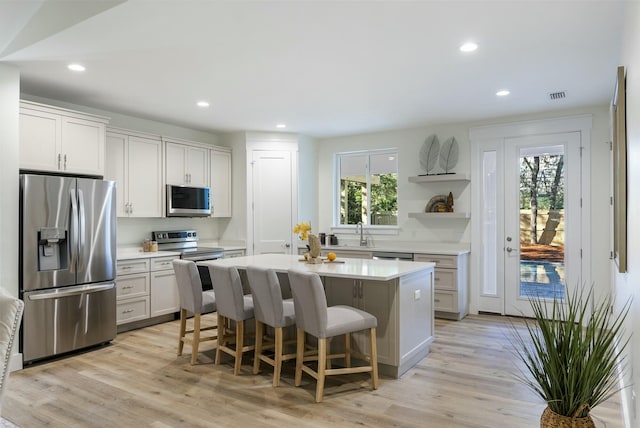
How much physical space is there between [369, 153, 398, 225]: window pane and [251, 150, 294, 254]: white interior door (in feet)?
4.37

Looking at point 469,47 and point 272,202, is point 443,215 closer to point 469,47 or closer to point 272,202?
point 272,202

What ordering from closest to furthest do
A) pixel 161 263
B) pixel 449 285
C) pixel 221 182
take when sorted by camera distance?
pixel 161 263, pixel 449 285, pixel 221 182

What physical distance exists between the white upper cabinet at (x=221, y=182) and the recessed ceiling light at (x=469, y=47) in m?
3.98

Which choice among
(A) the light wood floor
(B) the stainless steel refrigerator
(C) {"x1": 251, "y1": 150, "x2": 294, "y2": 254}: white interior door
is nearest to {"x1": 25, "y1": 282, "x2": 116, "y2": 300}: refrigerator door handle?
(B) the stainless steel refrigerator

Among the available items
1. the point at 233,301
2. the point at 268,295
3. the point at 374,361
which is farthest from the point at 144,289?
the point at 374,361

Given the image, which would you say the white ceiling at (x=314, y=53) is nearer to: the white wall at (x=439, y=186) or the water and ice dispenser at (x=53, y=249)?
the white wall at (x=439, y=186)

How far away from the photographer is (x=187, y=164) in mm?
5758

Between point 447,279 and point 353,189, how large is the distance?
7.60 feet

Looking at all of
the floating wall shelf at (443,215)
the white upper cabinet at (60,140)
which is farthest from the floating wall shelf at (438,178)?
the white upper cabinet at (60,140)

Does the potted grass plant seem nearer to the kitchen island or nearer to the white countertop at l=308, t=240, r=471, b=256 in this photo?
the kitchen island

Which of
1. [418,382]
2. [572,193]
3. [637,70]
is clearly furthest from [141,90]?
[572,193]

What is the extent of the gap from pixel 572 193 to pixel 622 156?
9.83ft

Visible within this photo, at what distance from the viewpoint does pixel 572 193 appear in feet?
16.5

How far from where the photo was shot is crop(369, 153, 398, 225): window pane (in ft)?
21.3
